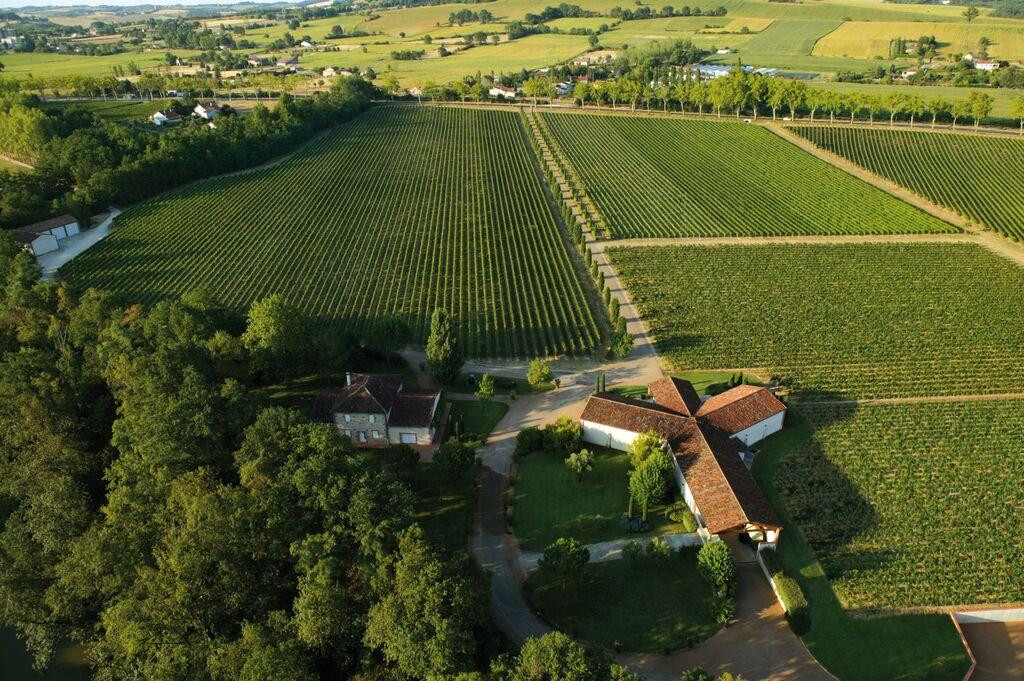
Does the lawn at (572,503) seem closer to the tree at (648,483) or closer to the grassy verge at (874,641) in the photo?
the tree at (648,483)

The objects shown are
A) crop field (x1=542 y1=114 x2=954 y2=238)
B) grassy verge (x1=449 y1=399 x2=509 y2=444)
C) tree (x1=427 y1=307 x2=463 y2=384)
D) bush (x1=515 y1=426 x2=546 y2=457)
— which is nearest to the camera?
bush (x1=515 y1=426 x2=546 y2=457)

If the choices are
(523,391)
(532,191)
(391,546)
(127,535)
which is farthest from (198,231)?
(391,546)

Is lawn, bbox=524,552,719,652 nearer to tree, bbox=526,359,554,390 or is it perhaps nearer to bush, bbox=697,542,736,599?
bush, bbox=697,542,736,599

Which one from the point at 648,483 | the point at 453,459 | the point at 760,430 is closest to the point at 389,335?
the point at 453,459

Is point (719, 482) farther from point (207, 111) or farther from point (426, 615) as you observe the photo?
point (207, 111)

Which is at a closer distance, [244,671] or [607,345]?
[244,671]

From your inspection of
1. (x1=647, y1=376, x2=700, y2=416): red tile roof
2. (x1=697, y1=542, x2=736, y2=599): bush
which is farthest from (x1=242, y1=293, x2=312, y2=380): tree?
(x1=697, y1=542, x2=736, y2=599): bush

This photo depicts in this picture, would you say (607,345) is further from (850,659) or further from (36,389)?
(36,389)

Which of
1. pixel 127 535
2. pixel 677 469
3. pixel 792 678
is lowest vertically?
pixel 792 678
